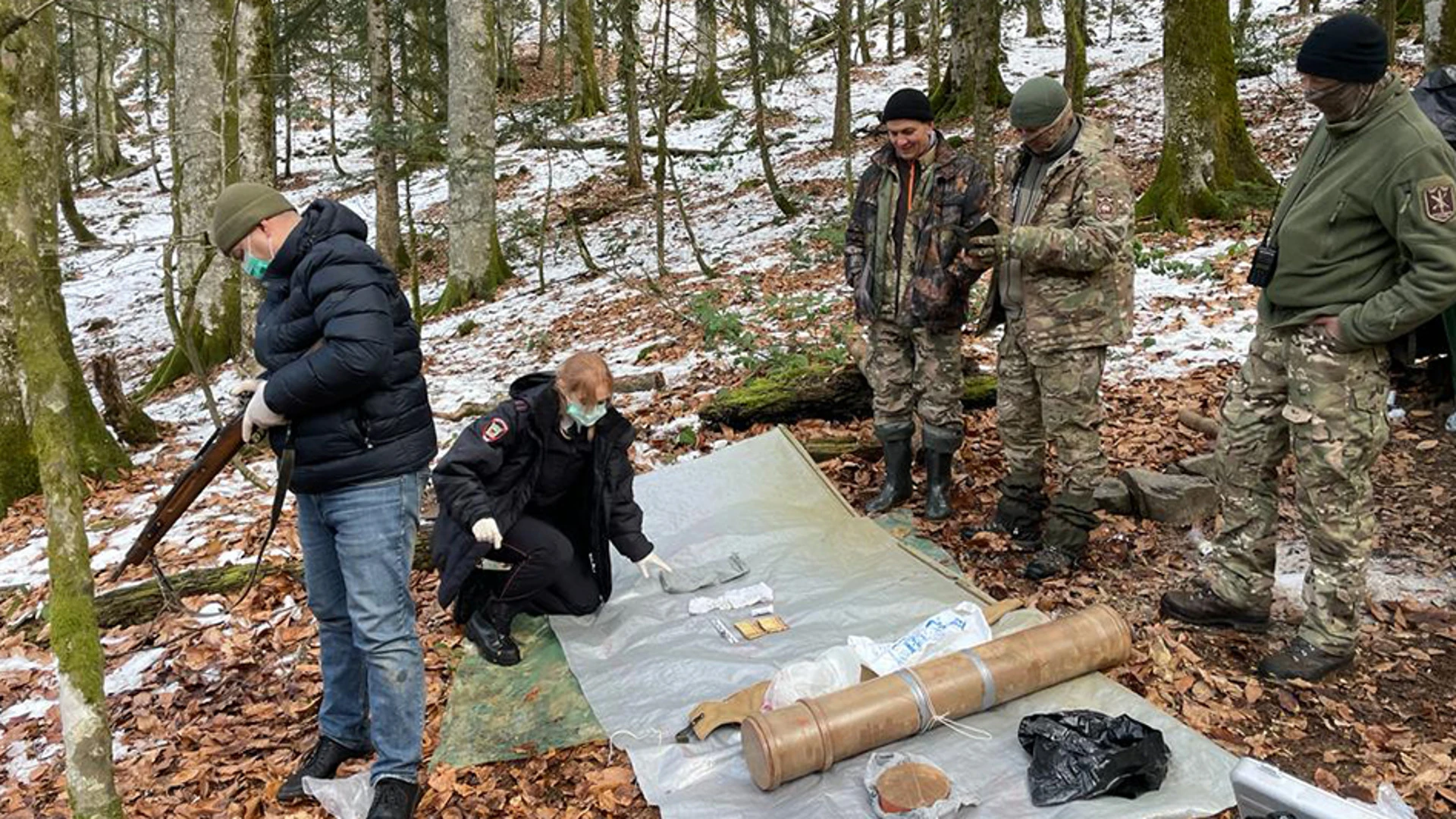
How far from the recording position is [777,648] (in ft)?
13.3

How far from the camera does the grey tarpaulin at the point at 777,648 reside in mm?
3027

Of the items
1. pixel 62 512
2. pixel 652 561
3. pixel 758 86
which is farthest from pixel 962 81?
pixel 62 512

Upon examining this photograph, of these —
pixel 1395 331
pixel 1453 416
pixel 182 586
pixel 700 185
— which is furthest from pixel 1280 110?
pixel 182 586

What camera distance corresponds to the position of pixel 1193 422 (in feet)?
19.2

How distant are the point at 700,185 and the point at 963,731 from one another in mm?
14974

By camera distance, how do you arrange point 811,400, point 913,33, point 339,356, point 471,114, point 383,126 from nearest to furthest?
point 339,356 → point 811,400 → point 383,126 → point 471,114 → point 913,33

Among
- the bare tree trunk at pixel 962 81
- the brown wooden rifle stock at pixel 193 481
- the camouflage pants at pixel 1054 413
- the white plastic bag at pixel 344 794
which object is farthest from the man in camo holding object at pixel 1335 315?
the bare tree trunk at pixel 962 81

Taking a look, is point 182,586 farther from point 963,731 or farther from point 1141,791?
point 1141,791

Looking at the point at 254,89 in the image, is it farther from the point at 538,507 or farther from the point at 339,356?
the point at 339,356

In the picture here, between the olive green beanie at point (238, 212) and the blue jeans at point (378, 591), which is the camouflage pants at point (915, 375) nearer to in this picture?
the blue jeans at point (378, 591)

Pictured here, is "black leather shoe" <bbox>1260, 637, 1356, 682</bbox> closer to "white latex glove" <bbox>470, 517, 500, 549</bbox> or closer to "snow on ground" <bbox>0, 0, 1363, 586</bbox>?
"white latex glove" <bbox>470, 517, 500, 549</bbox>

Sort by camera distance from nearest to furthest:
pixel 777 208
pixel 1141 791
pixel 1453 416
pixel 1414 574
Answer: pixel 1141 791
pixel 1414 574
pixel 1453 416
pixel 777 208

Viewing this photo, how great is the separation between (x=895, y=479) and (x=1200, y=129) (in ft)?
20.7

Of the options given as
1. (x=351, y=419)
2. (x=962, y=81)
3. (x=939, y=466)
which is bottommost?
(x=939, y=466)
